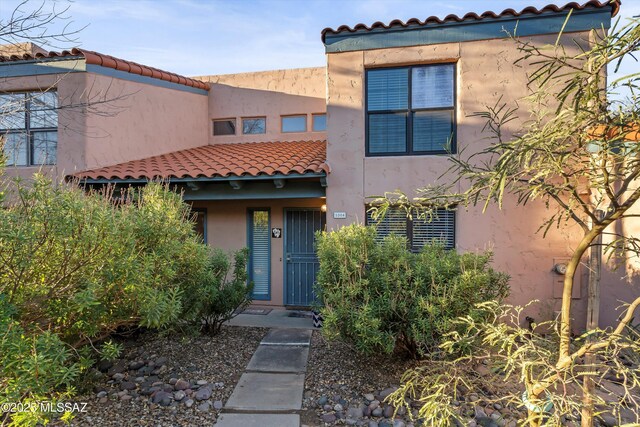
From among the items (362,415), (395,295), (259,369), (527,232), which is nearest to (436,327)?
(395,295)

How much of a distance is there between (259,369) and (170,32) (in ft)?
26.3

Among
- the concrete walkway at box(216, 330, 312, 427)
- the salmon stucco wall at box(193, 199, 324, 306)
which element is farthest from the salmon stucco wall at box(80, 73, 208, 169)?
the concrete walkway at box(216, 330, 312, 427)

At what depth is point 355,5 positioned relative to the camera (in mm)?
8039

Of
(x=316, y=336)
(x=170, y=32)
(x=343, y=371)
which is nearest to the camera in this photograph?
(x=343, y=371)

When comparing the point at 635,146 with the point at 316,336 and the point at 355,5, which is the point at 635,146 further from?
the point at 355,5

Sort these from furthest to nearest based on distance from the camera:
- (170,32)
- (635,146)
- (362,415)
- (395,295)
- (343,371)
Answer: (170,32) < (343,371) < (395,295) < (362,415) < (635,146)

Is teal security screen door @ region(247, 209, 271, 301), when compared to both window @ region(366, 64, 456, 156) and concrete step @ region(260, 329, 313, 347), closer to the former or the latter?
concrete step @ region(260, 329, 313, 347)

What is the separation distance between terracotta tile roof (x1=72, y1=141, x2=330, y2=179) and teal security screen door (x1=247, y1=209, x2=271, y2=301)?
1421mm

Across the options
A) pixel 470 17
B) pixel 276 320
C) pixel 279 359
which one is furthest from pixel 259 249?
pixel 470 17

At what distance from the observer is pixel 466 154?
23.0 feet

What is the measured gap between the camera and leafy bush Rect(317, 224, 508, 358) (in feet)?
14.3

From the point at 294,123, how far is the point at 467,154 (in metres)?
5.64

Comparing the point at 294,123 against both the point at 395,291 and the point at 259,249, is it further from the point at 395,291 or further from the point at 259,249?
the point at 395,291

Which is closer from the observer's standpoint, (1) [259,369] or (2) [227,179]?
(1) [259,369]
